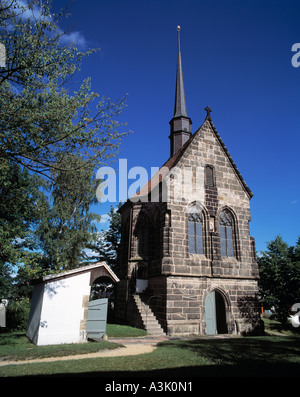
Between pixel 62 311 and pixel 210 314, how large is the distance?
8488 mm

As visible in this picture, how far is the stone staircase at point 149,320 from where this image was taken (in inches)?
513

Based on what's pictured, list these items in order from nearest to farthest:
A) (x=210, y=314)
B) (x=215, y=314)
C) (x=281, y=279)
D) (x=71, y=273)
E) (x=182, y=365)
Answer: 1. (x=182, y=365)
2. (x=71, y=273)
3. (x=210, y=314)
4. (x=215, y=314)
5. (x=281, y=279)

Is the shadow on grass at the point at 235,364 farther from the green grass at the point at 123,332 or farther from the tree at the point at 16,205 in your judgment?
the tree at the point at 16,205

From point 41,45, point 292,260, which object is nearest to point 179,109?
point 292,260

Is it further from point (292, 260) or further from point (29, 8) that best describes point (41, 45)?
point (292, 260)

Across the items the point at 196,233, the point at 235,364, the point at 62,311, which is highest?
the point at 196,233

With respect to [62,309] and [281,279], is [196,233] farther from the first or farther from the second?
[281,279]

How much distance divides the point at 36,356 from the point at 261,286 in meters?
17.8

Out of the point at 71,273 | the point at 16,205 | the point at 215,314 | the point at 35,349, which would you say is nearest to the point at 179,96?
the point at 16,205

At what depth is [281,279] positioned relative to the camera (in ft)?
64.0

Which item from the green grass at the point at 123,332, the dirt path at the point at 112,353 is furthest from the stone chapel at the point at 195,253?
the dirt path at the point at 112,353

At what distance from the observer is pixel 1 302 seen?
1545cm

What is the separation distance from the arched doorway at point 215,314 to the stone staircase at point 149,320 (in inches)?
118
